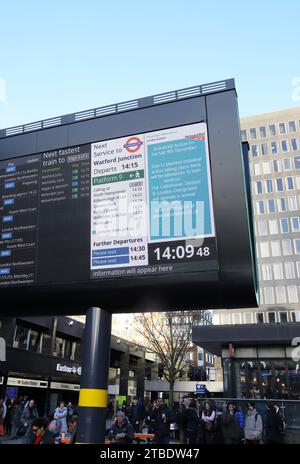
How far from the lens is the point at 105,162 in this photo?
9.86 meters

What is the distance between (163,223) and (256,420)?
22.3ft

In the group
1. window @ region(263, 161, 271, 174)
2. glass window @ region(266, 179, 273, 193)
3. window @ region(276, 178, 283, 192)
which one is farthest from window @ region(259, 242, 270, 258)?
window @ region(263, 161, 271, 174)

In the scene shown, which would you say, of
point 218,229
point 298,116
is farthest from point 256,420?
point 298,116

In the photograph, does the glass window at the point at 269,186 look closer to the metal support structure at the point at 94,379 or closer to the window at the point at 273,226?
the window at the point at 273,226

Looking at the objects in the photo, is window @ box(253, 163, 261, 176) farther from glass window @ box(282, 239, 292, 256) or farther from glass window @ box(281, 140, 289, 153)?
glass window @ box(282, 239, 292, 256)

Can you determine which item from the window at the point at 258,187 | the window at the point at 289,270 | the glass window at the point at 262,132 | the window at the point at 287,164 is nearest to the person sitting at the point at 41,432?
the window at the point at 289,270

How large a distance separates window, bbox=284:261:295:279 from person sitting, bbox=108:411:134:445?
201 ft

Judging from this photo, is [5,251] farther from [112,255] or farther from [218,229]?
[218,229]

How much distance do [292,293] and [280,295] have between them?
1854 mm

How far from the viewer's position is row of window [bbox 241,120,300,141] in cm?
7344

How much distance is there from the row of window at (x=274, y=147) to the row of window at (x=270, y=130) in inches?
64.5

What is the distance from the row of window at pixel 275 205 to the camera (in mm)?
69562

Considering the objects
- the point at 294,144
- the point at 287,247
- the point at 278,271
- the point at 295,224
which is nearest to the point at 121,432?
the point at 278,271

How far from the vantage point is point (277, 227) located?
69500mm
